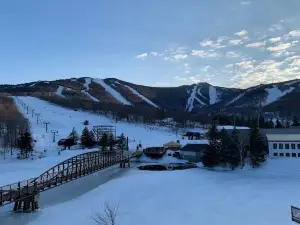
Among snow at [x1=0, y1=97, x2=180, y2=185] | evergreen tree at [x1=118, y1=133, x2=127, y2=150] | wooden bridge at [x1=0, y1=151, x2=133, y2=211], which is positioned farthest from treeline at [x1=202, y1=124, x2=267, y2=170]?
evergreen tree at [x1=118, y1=133, x2=127, y2=150]

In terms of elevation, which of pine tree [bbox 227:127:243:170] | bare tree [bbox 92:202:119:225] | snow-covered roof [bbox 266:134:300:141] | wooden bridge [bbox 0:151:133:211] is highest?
snow-covered roof [bbox 266:134:300:141]

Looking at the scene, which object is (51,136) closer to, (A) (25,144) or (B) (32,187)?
(A) (25,144)

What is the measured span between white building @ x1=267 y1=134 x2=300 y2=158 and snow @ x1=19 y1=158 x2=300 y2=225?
36.8 feet

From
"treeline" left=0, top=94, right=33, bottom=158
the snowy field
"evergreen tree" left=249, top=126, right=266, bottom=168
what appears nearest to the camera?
"evergreen tree" left=249, top=126, right=266, bottom=168

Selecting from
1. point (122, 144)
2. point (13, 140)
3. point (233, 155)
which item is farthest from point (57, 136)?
point (233, 155)

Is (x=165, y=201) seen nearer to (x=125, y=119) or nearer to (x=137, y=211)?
(x=137, y=211)

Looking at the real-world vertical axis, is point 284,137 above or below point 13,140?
above

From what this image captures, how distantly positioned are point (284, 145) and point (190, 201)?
104ft

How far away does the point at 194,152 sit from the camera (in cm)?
6638

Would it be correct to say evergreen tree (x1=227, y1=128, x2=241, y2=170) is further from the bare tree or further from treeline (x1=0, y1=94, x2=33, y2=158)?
treeline (x1=0, y1=94, x2=33, y2=158)

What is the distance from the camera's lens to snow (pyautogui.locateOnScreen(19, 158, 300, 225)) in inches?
995

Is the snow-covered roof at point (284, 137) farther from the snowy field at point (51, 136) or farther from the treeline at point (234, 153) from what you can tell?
the snowy field at point (51, 136)

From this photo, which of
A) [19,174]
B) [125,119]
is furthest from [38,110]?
[19,174]

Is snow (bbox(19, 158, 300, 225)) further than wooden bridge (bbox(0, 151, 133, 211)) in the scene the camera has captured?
No
